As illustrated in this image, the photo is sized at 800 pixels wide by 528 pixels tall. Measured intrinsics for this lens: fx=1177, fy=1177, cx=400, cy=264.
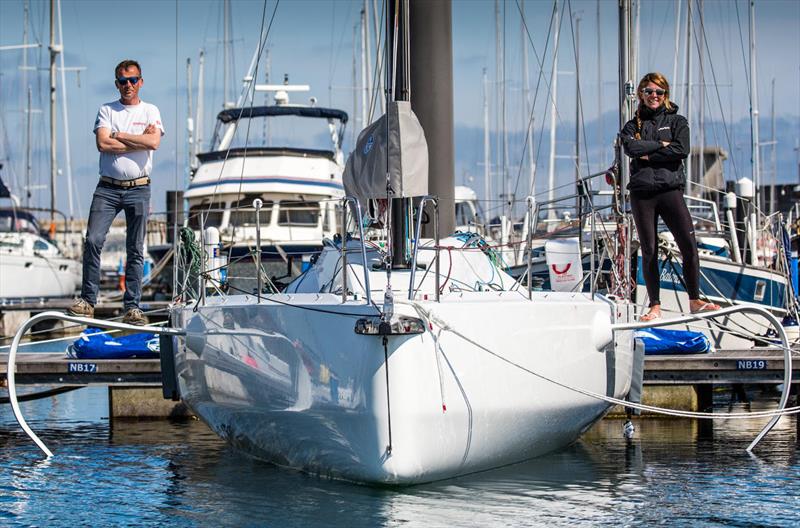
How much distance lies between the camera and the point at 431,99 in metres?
9.08

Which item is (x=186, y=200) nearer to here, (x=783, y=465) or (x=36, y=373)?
(x=36, y=373)

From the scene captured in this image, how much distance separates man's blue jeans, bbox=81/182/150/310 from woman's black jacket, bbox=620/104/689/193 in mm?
3605

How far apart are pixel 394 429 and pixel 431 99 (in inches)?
136

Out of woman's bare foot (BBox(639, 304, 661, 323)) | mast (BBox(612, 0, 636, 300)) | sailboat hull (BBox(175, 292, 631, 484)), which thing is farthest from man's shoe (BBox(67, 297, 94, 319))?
woman's bare foot (BBox(639, 304, 661, 323))

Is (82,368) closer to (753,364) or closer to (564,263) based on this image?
(564,263)

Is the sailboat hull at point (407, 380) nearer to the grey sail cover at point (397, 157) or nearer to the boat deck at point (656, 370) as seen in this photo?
the grey sail cover at point (397, 157)

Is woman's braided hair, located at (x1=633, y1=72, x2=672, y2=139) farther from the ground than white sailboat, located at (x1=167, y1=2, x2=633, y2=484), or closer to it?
farther from the ground

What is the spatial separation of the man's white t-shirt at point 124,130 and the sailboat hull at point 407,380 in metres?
1.64

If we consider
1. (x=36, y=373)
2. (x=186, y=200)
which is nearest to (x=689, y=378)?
(x=36, y=373)

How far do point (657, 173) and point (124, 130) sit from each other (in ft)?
12.8

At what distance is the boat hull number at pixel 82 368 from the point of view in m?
9.19

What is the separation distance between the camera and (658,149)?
8250 mm

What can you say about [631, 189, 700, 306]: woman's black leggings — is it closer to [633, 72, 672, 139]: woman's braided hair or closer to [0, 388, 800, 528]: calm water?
[633, 72, 672, 139]: woman's braided hair

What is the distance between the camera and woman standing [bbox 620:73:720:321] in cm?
829
